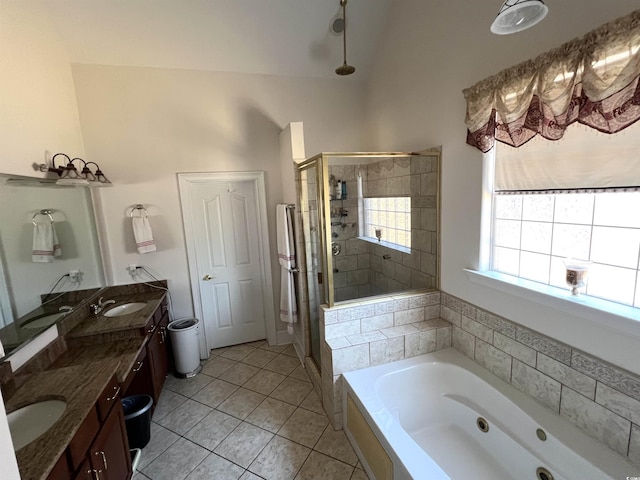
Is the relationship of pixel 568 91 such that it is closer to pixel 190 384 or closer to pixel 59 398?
pixel 59 398

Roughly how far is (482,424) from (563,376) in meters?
0.63

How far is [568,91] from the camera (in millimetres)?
1464

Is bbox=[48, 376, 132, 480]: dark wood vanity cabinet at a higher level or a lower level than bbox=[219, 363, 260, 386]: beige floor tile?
higher

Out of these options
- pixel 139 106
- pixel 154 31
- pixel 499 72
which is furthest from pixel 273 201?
pixel 499 72

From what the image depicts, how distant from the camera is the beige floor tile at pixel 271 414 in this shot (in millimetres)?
2434

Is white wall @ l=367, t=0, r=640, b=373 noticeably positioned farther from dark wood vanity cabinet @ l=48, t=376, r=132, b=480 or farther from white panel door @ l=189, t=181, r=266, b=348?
dark wood vanity cabinet @ l=48, t=376, r=132, b=480

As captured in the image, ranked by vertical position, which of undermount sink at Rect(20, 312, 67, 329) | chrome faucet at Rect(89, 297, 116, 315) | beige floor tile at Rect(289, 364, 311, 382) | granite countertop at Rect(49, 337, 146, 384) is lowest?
beige floor tile at Rect(289, 364, 311, 382)

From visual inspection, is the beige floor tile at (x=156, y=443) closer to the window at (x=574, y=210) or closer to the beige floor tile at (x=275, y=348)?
the beige floor tile at (x=275, y=348)

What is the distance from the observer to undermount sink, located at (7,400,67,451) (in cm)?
141

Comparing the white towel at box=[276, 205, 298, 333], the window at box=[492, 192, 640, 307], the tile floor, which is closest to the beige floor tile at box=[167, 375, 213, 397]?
the tile floor

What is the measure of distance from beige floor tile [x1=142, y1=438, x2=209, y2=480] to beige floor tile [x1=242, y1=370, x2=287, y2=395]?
0.72m

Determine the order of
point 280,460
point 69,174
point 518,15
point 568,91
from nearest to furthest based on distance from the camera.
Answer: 1. point 518,15
2. point 568,91
3. point 280,460
4. point 69,174

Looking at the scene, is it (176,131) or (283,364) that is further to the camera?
(283,364)

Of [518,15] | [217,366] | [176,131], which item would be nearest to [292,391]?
[217,366]
